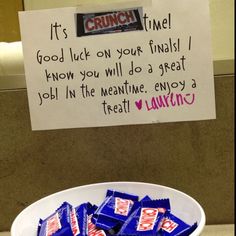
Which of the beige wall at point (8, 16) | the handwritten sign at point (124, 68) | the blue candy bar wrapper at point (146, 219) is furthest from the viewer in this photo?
the beige wall at point (8, 16)

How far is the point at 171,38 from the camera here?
0.56 metres

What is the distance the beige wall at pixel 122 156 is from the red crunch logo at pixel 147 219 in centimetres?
13

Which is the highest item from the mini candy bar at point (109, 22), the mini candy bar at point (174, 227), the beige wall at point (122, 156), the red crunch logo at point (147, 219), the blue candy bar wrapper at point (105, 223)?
the mini candy bar at point (109, 22)

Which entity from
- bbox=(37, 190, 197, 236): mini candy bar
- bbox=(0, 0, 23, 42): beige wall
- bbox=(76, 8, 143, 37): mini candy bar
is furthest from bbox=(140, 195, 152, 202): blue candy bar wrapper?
bbox=(0, 0, 23, 42): beige wall

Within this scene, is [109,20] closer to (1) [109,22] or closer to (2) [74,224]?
(1) [109,22]

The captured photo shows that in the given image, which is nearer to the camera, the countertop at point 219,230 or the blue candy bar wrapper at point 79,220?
the blue candy bar wrapper at point 79,220

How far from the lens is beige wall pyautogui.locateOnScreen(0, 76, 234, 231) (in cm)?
60

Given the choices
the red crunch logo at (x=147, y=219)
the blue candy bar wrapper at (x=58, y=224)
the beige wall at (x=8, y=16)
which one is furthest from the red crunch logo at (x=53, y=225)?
the beige wall at (x=8, y=16)

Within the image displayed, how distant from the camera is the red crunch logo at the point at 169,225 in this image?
478 mm

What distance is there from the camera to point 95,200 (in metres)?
0.57

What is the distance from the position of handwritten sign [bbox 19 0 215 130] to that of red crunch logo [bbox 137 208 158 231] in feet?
0.50
